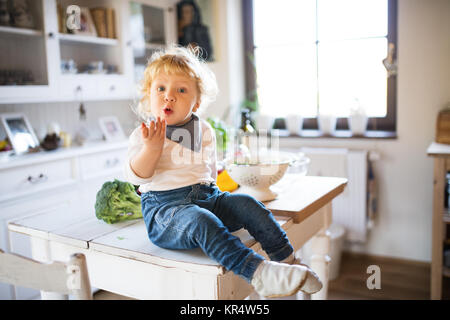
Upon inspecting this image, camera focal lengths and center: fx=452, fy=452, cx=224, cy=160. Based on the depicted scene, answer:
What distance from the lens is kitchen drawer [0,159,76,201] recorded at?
6.74ft

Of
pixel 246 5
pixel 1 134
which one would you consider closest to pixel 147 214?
pixel 1 134

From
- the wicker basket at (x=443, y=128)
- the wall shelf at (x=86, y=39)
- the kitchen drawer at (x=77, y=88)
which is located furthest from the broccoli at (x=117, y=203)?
the wicker basket at (x=443, y=128)

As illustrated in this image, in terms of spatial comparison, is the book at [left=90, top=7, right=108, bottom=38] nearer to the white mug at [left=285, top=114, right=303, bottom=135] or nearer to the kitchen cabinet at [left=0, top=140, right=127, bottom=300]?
the kitchen cabinet at [left=0, top=140, right=127, bottom=300]

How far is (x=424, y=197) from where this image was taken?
2660 mm

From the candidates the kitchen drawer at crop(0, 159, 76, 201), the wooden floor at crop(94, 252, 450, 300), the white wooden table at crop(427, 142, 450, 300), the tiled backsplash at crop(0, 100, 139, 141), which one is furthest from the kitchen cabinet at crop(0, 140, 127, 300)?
the white wooden table at crop(427, 142, 450, 300)

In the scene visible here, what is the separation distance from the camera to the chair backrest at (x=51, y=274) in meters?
0.76

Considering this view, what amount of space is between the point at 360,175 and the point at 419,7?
99 cm

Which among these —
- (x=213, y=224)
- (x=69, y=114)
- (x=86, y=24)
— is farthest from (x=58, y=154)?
(x=213, y=224)

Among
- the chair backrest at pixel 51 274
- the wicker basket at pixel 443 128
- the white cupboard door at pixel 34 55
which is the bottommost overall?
the chair backrest at pixel 51 274

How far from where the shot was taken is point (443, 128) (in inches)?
91.6

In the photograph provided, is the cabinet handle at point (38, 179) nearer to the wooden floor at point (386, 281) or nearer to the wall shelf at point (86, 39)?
the wall shelf at point (86, 39)

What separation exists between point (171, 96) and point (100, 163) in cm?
158

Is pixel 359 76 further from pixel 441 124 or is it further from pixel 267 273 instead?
pixel 267 273

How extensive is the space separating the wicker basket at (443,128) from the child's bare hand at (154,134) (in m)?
1.86
